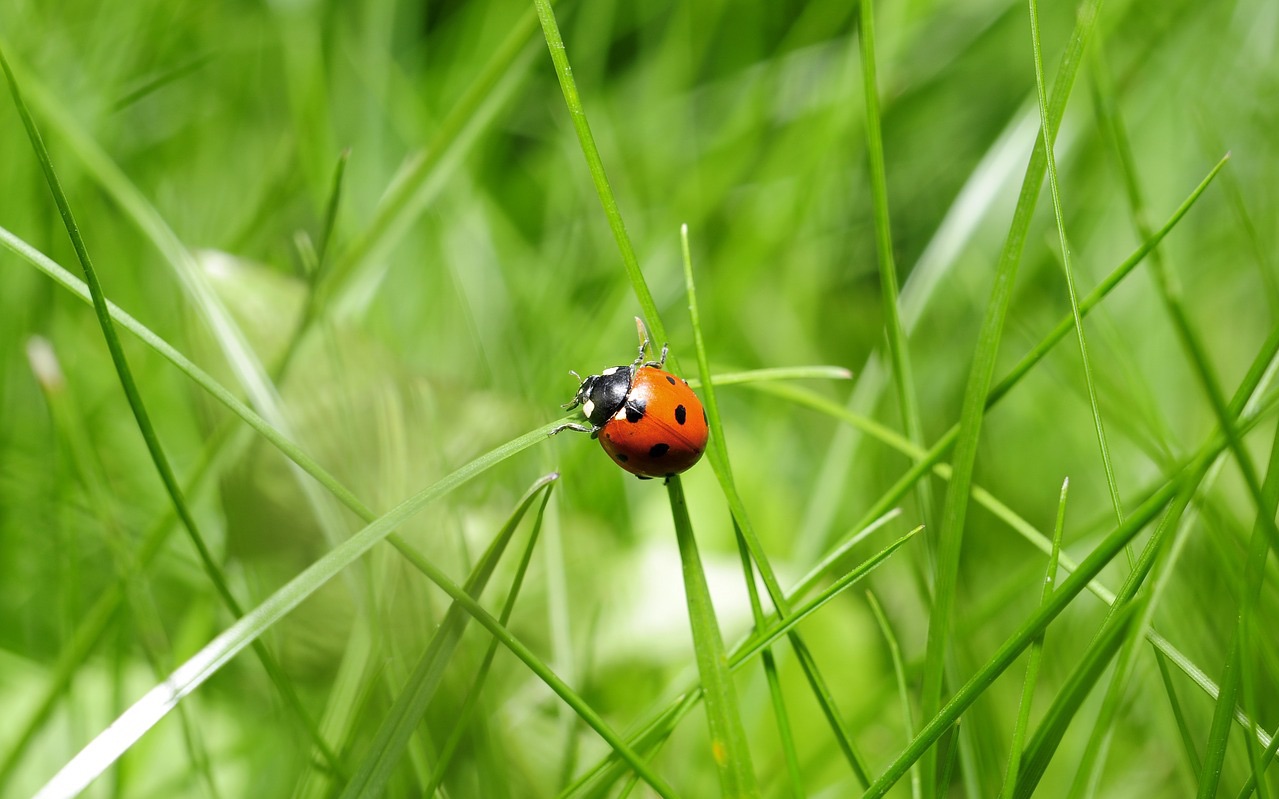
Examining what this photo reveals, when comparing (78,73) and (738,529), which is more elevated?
(78,73)

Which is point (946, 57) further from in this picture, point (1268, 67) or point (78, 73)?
point (78, 73)

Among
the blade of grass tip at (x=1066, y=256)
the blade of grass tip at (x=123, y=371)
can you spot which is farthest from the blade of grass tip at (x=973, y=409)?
the blade of grass tip at (x=123, y=371)

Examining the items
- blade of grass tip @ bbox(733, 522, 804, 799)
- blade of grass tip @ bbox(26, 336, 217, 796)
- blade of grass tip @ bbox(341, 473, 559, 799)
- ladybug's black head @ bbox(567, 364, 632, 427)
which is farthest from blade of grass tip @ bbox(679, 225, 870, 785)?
blade of grass tip @ bbox(26, 336, 217, 796)

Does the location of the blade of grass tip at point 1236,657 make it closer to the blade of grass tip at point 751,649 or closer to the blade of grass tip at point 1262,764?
the blade of grass tip at point 1262,764

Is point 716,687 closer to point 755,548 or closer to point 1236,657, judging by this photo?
point 755,548

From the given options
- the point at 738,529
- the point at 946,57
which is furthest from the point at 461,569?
the point at 946,57

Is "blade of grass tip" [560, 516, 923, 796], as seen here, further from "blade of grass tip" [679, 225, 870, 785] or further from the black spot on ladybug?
the black spot on ladybug
